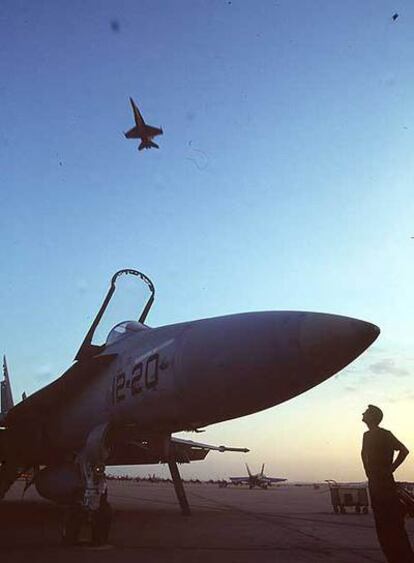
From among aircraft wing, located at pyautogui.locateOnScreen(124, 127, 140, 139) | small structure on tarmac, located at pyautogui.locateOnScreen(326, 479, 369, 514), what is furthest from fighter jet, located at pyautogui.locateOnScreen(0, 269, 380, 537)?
aircraft wing, located at pyautogui.locateOnScreen(124, 127, 140, 139)

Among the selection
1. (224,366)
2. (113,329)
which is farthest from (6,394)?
(224,366)

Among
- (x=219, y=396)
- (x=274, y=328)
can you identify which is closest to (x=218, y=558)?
(x=219, y=396)

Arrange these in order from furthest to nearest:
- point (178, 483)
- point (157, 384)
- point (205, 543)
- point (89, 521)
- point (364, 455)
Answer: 1. point (178, 483)
2. point (205, 543)
3. point (89, 521)
4. point (157, 384)
5. point (364, 455)

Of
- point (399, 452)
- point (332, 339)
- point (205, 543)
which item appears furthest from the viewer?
point (205, 543)

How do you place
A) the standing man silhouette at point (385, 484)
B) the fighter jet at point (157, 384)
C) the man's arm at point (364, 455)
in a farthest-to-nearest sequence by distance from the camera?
the man's arm at point (364, 455) → the fighter jet at point (157, 384) → the standing man silhouette at point (385, 484)

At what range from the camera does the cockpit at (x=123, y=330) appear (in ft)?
24.4

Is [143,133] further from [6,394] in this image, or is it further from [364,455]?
[364,455]

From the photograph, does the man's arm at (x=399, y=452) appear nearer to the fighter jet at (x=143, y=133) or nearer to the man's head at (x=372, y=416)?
the man's head at (x=372, y=416)

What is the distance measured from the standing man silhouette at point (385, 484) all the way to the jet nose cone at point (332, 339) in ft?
2.59

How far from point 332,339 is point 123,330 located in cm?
410

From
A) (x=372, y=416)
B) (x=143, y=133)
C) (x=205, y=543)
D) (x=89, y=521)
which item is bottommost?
(x=205, y=543)

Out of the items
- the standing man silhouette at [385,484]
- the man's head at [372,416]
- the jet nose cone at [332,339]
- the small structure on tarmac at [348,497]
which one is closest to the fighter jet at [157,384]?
the jet nose cone at [332,339]

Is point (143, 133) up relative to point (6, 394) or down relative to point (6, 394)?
up

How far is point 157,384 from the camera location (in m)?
5.46
